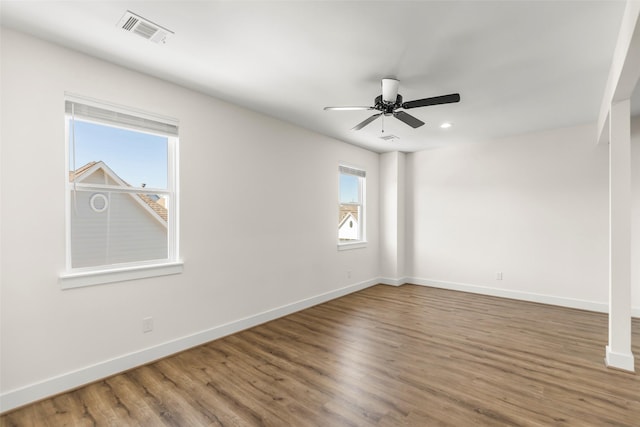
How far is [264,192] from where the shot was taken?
13.1ft

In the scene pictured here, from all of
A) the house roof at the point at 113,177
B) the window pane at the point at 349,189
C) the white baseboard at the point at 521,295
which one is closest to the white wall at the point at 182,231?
the house roof at the point at 113,177

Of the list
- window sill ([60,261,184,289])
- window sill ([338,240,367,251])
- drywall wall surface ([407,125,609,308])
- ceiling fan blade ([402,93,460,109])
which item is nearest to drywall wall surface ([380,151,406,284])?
drywall wall surface ([407,125,609,308])

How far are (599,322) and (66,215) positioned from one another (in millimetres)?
5958

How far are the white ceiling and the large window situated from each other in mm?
2168

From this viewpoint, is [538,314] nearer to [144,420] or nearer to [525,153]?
[525,153]

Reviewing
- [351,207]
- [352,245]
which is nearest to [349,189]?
[351,207]

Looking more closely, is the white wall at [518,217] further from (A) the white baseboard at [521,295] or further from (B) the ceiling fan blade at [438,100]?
(B) the ceiling fan blade at [438,100]

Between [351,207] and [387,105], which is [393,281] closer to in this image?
[351,207]

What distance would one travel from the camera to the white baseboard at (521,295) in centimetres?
441

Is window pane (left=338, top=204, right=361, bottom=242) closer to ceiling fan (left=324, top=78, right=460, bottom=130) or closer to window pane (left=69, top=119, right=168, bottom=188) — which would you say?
ceiling fan (left=324, top=78, right=460, bottom=130)

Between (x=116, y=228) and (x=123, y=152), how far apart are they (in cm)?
70

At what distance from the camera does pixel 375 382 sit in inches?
99.2

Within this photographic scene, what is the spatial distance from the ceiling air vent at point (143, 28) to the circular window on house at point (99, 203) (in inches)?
53.6

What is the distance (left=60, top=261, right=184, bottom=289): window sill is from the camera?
96.3 inches
